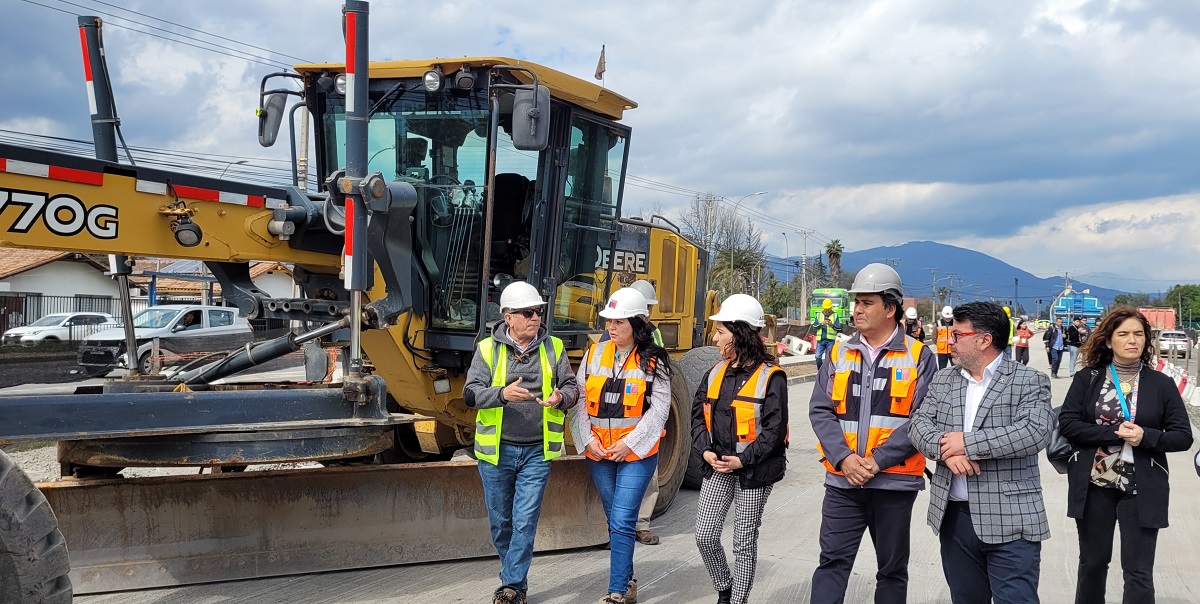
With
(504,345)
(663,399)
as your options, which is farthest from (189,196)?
(663,399)

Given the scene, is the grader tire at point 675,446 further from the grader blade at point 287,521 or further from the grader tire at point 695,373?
the grader blade at point 287,521

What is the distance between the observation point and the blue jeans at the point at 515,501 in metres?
5.11

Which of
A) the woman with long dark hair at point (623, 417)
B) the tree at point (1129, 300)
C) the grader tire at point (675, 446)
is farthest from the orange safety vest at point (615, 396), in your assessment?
the tree at point (1129, 300)

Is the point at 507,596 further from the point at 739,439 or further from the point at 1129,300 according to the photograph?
the point at 1129,300

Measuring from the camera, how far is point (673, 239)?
9.58m

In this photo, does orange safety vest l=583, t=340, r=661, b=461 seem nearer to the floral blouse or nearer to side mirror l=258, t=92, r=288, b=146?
the floral blouse

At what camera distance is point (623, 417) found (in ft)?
16.9

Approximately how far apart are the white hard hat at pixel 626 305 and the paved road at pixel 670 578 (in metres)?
1.58

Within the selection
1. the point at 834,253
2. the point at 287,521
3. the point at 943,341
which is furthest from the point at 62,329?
the point at 834,253

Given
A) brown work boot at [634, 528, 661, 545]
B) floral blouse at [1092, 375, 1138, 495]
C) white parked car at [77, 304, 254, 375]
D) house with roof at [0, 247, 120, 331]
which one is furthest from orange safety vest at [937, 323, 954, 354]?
house with roof at [0, 247, 120, 331]

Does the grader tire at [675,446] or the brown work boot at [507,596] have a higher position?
the grader tire at [675,446]

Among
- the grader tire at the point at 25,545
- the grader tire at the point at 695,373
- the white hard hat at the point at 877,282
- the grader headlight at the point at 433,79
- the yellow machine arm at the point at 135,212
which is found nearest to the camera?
the grader tire at the point at 25,545

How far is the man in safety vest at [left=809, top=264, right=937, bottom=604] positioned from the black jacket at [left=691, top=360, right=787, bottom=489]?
35cm

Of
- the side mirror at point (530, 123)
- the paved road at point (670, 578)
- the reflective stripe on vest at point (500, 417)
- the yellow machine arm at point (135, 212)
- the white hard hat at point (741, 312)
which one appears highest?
the side mirror at point (530, 123)
